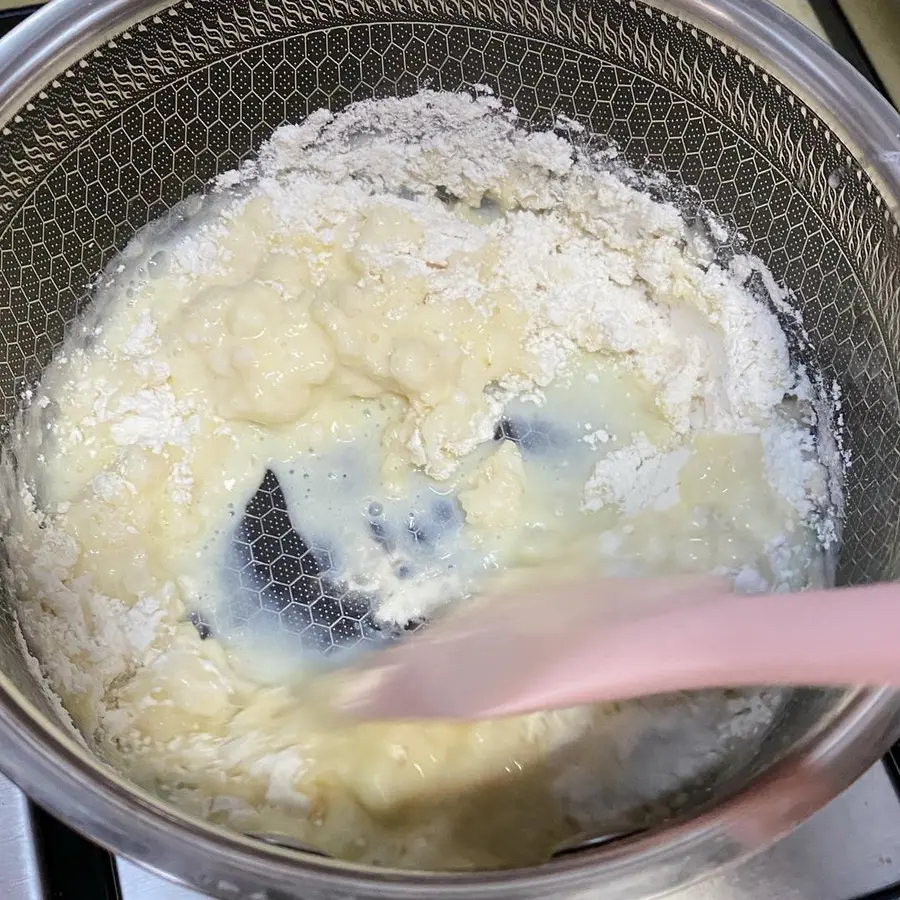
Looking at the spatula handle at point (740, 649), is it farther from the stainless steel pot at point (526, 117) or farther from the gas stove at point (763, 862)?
the gas stove at point (763, 862)

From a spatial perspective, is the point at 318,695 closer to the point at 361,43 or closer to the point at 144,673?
the point at 144,673

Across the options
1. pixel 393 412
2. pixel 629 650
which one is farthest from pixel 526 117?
pixel 629 650

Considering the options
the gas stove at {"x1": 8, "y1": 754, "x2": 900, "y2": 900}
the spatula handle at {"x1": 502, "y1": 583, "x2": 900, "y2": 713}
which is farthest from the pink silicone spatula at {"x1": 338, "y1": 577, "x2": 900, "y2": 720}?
the gas stove at {"x1": 8, "y1": 754, "x2": 900, "y2": 900}

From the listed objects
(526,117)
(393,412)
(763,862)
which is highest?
(526,117)

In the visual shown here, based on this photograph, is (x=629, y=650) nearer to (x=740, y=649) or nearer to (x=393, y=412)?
(x=740, y=649)

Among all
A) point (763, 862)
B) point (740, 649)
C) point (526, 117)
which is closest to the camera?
point (740, 649)

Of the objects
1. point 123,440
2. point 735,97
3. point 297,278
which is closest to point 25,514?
point 123,440
